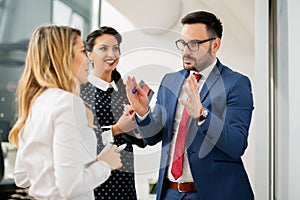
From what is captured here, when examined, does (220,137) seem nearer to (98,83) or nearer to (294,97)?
(294,97)

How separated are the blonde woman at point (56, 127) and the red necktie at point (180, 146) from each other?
0.29m

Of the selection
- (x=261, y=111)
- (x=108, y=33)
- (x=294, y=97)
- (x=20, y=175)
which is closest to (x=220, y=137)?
(x=261, y=111)

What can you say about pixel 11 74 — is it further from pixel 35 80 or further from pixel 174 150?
pixel 174 150

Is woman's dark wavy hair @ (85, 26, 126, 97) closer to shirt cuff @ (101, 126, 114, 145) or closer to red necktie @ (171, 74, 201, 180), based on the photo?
shirt cuff @ (101, 126, 114, 145)

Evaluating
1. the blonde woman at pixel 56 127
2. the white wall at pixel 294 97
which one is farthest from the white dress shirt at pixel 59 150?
the white wall at pixel 294 97

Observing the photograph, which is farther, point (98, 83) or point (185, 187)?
point (98, 83)

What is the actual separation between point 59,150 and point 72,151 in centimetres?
6

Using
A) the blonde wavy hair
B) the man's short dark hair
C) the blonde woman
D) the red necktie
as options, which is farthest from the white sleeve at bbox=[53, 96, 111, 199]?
the man's short dark hair

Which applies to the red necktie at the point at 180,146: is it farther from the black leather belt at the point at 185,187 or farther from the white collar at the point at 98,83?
the white collar at the point at 98,83

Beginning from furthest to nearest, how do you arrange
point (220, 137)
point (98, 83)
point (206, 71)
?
point (98, 83) → point (206, 71) → point (220, 137)

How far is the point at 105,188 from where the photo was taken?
2.41 meters

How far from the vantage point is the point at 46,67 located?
7.55 feet

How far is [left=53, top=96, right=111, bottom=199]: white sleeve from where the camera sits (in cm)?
207

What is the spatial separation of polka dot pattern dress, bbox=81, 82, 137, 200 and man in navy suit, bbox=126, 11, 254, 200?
0.31 ft
